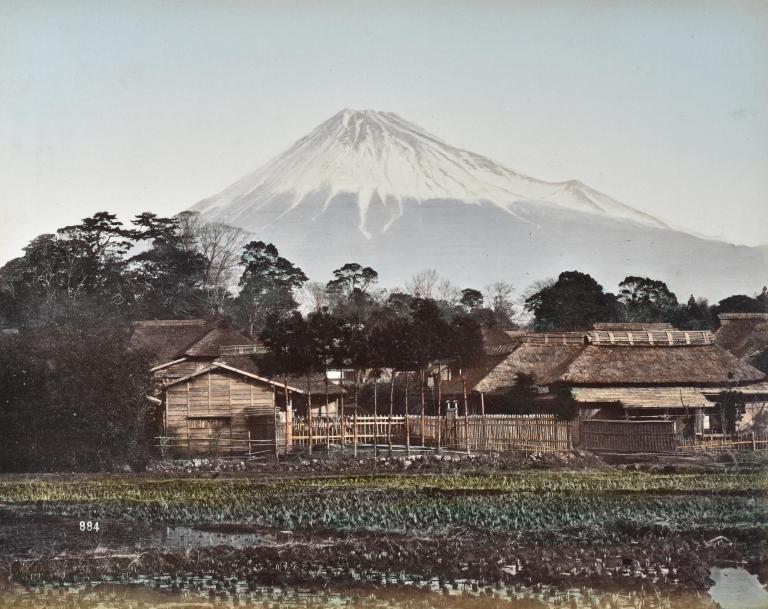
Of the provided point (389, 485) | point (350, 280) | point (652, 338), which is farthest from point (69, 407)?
point (350, 280)

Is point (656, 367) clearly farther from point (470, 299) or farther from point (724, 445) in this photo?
point (470, 299)

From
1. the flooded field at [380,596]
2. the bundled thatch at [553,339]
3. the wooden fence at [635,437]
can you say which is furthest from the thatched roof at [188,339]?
the flooded field at [380,596]

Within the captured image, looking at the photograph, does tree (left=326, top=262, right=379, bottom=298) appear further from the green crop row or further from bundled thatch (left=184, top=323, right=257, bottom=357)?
the green crop row

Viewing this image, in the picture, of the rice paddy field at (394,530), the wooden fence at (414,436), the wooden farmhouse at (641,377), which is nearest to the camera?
the rice paddy field at (394,530)

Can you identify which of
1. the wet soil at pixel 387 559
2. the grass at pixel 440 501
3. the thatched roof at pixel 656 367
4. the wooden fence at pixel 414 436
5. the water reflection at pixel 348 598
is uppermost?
the thatched roof at pixel 656 367

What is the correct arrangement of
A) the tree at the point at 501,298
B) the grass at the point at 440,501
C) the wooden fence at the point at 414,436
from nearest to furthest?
the grass at the point at 440,501
the wooden fence at the point at 414,436
the tree at the point at 501,298

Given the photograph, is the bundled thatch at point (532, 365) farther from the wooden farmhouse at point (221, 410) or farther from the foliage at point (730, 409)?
the wooden farmhouse at point (221, 410)
